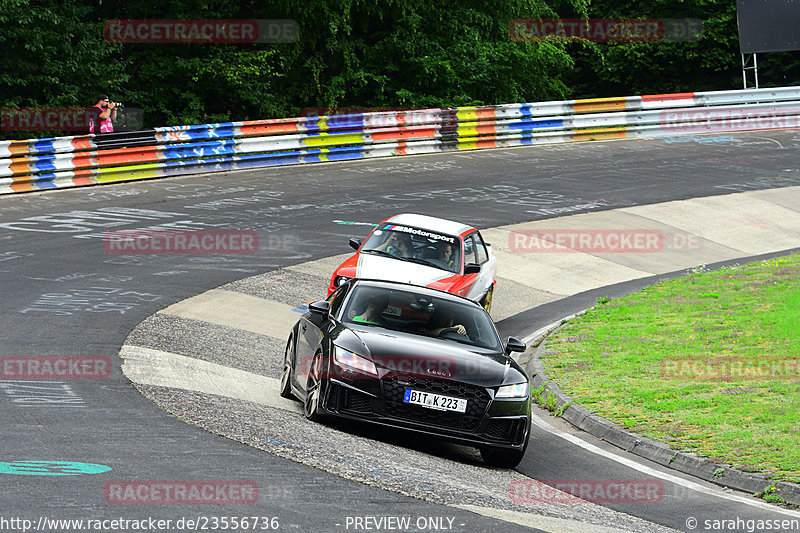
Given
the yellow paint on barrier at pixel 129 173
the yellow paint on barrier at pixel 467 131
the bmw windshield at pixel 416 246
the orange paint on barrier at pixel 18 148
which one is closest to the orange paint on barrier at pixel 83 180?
the yellow paint on barrier at pixel 129 173

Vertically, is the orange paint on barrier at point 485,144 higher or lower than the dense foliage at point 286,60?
lower

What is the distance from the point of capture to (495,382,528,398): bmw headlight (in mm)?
9469

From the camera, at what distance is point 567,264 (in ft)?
69.1

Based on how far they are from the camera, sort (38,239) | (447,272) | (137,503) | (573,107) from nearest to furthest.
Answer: (137,503) → (447,272) → (38,239) → (573,107)

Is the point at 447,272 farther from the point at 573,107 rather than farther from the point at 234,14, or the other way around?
the point at 234,14

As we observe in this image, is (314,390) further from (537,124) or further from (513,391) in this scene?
(537,124)

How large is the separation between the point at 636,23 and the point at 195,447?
4001cm

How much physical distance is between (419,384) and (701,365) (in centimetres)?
514

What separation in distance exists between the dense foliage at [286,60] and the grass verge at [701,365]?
57.3 ft

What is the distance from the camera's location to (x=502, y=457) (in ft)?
31.2

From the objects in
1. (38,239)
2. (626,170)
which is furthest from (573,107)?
(38,239)

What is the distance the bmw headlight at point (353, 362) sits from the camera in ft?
30.6

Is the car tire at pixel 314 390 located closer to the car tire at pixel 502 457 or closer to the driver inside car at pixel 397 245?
the car tire at pixel 502 457

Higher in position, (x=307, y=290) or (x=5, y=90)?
(x=5, y=90)
